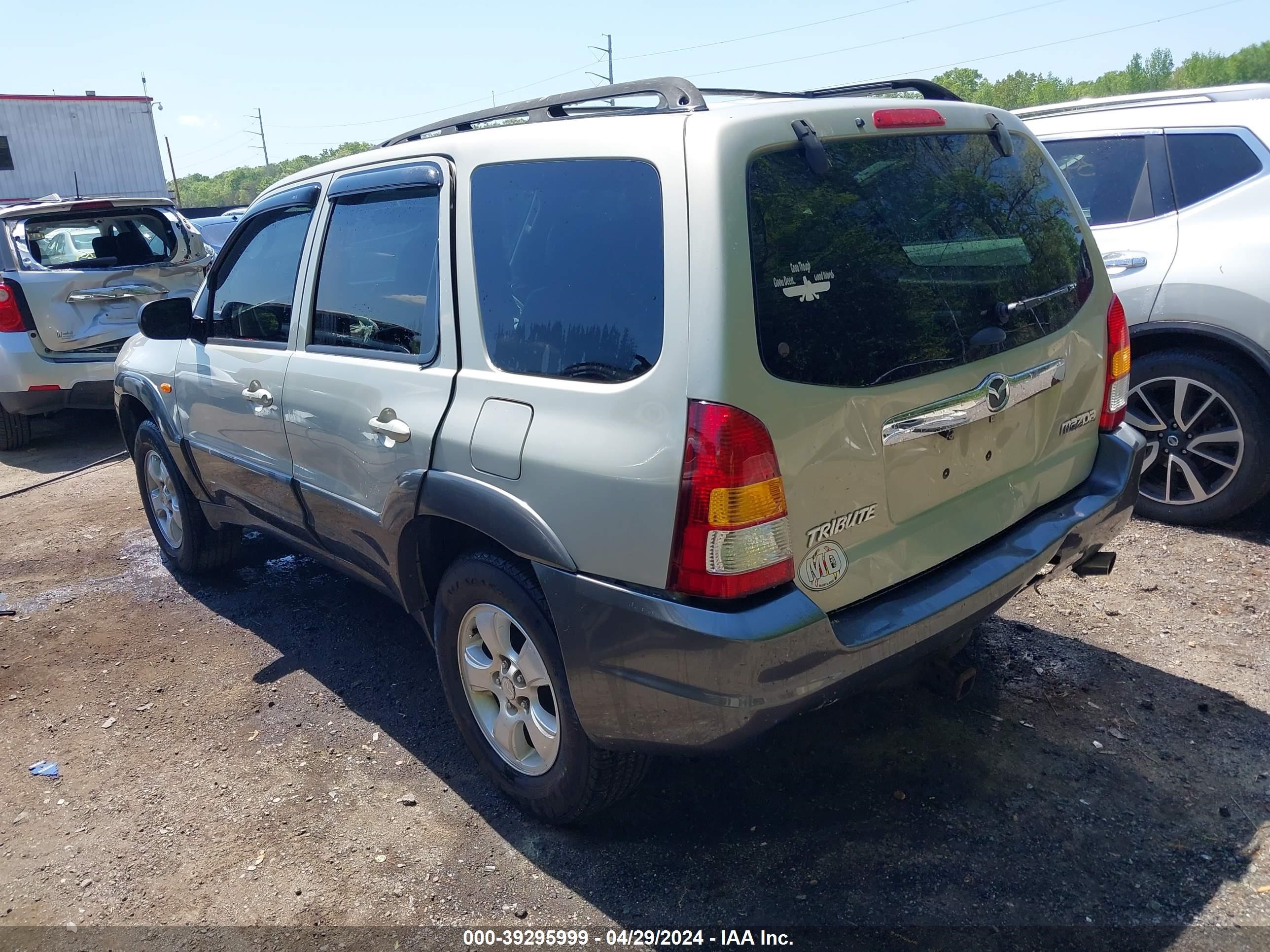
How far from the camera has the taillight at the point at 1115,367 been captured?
3.07 m

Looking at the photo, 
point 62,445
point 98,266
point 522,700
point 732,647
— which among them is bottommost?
point 62,445

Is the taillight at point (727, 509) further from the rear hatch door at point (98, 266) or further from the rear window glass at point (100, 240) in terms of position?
the rear window glass at point (100, 240)

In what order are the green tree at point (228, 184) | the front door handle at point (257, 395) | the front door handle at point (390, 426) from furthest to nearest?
1. the green tree at point (228, 184)
2. the front door handle at point (257, 395)
3. the front door handle at point (390, 426)

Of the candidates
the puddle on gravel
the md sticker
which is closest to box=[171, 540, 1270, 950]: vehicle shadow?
the md sticker

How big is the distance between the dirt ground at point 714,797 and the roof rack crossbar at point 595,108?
6.28 feet

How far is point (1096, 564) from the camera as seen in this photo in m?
3.05

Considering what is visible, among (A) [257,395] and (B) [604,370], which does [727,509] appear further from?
(A) [257,395]

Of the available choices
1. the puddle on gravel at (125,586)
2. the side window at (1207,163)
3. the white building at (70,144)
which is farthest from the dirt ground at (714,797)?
the white building at (70,144)

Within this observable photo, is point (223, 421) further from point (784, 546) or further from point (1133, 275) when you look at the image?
point (1133, 275)

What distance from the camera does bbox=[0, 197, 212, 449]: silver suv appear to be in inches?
291

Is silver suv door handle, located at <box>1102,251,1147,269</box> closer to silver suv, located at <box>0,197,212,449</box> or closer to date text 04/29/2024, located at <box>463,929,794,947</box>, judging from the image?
date text 04/29/2024, located at <box>463,929,794,947</box>

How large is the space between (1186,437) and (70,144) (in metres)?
27.6

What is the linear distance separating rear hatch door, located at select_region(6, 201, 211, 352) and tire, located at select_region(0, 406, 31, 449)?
1114mm

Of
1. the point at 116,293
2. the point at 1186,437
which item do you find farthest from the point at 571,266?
the point at 116,293
